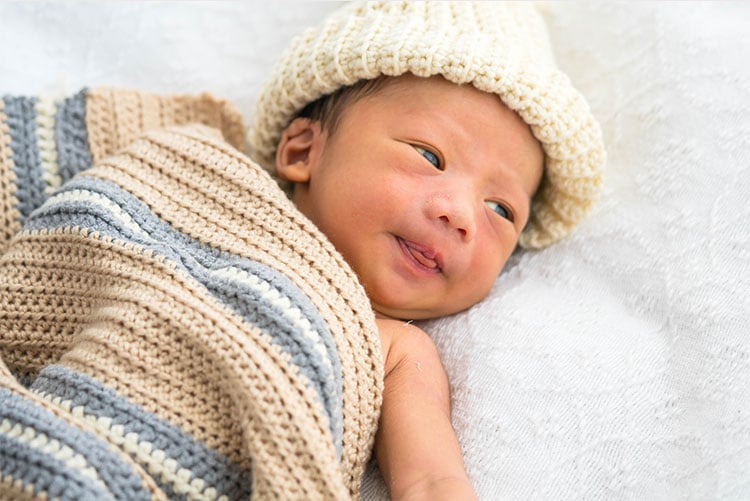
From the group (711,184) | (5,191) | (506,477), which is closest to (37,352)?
(5,191)

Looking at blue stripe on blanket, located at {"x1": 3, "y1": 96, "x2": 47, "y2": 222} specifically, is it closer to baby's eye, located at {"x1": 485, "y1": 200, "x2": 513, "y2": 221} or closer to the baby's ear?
the baby's ear

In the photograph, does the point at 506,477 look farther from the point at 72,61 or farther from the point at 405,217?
the point at 72,61

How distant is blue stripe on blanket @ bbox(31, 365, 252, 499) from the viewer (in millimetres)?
988

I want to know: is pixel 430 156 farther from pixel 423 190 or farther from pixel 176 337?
pixel 176 337

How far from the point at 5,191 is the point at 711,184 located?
1210 mm

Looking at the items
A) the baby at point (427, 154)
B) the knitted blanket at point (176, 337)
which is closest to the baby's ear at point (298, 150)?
the baby at point (427, 154)

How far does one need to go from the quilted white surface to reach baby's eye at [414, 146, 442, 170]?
0.85ft

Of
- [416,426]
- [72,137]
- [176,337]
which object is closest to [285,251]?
[176,337]

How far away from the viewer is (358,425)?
1.11 meters

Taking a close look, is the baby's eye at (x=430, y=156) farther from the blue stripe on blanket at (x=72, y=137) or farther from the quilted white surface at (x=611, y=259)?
the blue stripe on blanket at (x=72, y=137)

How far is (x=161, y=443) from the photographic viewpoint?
100 centimetres

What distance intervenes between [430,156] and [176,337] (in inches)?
20.8

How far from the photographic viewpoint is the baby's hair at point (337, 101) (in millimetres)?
1394

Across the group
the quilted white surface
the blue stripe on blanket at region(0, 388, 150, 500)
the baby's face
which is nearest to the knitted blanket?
the blue stripe on blanket at region(0, 388, 150, 500)
